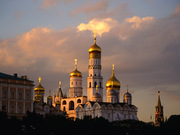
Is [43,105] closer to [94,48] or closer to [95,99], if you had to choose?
[95,99]

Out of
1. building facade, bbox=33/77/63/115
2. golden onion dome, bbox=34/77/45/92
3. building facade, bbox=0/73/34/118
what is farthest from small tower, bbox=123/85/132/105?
building facade, bbox=0/73/34/118

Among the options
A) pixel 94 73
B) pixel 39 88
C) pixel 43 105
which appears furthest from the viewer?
pixel 39 88

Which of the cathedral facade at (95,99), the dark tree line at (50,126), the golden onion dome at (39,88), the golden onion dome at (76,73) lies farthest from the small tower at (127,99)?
the dark tree line at (50,126)

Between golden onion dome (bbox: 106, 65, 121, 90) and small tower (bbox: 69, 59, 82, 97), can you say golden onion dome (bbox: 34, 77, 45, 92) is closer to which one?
small tower (bbox: 69, 59, 82, 97)

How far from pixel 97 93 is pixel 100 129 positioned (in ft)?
146

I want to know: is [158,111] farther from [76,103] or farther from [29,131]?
[29,131]

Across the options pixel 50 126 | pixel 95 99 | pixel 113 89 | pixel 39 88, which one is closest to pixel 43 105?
pixel 39 88

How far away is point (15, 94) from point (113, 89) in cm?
3759

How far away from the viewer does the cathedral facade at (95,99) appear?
101 metres

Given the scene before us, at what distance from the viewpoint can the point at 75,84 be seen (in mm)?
110125

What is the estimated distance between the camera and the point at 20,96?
71250 millimetres

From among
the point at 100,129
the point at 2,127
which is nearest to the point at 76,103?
the point at 100,129

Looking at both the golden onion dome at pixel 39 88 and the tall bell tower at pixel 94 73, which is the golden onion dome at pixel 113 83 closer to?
the tall bell tower at pixel 94 73

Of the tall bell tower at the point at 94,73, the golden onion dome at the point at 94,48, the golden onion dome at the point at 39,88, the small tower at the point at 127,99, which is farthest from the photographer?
the golden onion dome at the point at 39,88
